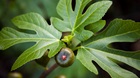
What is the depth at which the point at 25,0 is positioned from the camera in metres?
2.27

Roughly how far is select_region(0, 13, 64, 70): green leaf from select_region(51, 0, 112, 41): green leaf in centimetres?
4

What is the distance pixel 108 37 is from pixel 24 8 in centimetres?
113

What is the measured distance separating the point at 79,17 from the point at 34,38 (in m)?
0.19

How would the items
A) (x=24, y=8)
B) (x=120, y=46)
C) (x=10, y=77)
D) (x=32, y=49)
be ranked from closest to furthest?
(x=32, y=49) → (x=10, y=77) → (x=24, y=8) → (x=120, y=46)

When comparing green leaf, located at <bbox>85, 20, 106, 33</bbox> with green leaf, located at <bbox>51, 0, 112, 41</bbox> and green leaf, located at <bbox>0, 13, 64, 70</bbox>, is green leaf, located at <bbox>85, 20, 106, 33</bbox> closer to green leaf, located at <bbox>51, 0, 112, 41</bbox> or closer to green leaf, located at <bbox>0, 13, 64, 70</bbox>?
green leaf, located at <bbox>51, 0, 112, 41</bbox>

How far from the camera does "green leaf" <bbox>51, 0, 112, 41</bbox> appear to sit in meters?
1.21

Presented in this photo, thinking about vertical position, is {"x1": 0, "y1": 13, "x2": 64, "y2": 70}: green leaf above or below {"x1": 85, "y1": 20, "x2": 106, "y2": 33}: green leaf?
above

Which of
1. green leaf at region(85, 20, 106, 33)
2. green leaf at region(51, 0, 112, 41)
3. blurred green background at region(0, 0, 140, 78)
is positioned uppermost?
green leaf at region(51, 0, 112, 41)

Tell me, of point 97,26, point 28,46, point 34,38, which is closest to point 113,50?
point 97,26

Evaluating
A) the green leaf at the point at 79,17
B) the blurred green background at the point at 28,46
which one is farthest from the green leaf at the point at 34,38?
the blurred green background at the point at 28,46

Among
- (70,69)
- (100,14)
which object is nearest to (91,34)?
(100,14)

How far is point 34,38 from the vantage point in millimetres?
1231

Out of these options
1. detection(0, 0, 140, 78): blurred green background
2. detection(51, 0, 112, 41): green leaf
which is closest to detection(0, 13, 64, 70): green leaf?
detection(51, 0, 112, 41): green leaf

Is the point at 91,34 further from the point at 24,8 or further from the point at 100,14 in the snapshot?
the point at 24,8
